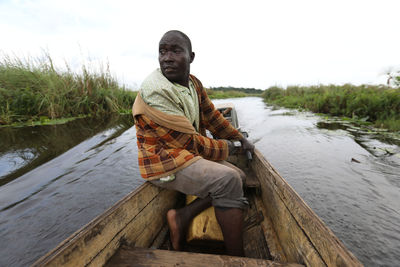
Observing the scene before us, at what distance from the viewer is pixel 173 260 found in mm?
1005

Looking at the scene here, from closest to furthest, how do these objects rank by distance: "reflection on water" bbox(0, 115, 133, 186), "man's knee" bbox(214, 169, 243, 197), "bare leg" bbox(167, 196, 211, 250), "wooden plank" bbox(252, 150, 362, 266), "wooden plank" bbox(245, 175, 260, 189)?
1. "wooden plank" bbox(252, 150, 362, 266)
2. "man's knee" bbox(214, 169, 243, 197)
3. "bare leg" bbox(167, 196, 211, 250)
4. "wooden plank" bbox(245, 175, 260, 189)
5. "reflection on water" bbox(0, 115, 133, 186)

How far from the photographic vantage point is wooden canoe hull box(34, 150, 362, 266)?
80 centimetres

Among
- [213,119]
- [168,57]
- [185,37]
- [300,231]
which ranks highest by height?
[185,37]

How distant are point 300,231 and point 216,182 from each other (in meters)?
0.51

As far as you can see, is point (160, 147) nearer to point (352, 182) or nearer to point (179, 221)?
point (179, 221)

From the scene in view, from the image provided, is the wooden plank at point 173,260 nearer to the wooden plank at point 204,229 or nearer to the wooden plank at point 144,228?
the wooden plank at point 144,228

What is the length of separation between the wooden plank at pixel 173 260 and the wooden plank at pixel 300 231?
5.2 inches

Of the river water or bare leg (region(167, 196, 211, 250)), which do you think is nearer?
bare leg (region(167, 196, 211, 250))

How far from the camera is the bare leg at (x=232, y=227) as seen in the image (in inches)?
46.3

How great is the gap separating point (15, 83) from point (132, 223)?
7.56 m

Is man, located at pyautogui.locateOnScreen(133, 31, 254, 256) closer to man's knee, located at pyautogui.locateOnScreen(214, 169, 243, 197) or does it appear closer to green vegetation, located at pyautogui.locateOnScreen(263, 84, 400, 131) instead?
man's knee, located at pyautogui.locateOnScreen(214, 169, 243, 197)

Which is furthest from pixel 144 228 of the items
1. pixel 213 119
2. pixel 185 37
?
pixel 185 37

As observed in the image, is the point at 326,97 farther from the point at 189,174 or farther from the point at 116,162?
the point at 189,174

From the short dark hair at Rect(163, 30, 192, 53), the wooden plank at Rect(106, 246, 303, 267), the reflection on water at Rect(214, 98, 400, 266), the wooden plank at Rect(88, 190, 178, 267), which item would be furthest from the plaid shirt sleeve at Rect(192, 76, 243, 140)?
the reflection on water at Rect(214, 98, 400, 266)
